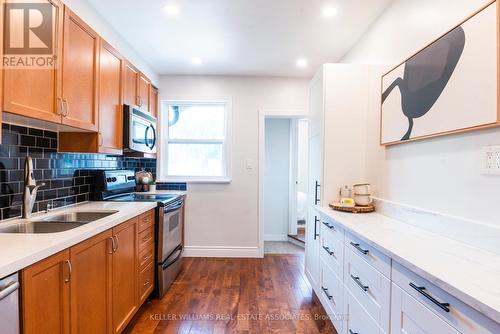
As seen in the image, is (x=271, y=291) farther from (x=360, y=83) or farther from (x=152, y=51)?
(x=152, y=51)

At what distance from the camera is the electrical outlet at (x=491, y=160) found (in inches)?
43.1

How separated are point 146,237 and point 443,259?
207 centimetres

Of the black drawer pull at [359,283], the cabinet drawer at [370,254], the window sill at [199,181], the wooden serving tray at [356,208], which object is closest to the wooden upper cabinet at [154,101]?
the window sill at [199,181]

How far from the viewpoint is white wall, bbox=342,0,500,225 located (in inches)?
47.1

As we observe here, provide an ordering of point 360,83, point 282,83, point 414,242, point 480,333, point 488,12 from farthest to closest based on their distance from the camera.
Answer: point 282,83, point 360,83, point 414,242, point 488,12, point 480,333

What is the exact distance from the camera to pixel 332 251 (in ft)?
6.25

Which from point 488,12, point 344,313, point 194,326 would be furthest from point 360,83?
point 194,326

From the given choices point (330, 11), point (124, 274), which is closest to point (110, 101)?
point (124, 274)

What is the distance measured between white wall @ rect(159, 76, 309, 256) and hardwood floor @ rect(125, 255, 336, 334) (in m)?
0.39

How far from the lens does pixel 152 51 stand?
2.86 meters

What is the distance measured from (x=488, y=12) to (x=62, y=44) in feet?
7.41

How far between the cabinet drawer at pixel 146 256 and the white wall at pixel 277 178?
2369 millimetres

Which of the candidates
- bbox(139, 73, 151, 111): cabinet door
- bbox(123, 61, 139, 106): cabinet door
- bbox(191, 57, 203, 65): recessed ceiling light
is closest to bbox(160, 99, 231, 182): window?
bbox(139, 73, 151, 111): cabinet door

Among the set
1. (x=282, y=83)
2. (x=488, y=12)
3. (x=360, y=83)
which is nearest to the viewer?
(x=488, y=12)
